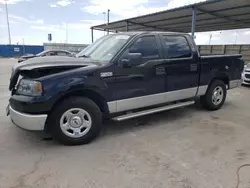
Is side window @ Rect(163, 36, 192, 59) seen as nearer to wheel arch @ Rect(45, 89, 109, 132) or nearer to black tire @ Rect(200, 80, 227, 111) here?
black tire @ Rect(200, 80, 227, 111)

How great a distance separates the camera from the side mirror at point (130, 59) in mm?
3710

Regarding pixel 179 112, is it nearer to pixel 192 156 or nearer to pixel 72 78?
pixel 192 156

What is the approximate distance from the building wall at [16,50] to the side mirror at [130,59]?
41.4m

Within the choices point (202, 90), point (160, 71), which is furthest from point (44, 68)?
point (202, 90)

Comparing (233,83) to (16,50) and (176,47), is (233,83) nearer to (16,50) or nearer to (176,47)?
(176,47)

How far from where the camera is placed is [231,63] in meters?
5.78

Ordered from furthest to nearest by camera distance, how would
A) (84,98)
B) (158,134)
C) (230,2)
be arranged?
1. (230,2)
2. (158,134)
3. (84,98)

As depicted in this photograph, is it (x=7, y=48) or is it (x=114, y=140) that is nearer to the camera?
(x=114, y=140)

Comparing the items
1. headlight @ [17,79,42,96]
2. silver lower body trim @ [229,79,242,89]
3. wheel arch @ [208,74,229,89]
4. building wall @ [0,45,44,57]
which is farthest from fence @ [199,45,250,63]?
building wall @ [0,45,44,57]

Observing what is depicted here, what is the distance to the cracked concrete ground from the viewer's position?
2609mm

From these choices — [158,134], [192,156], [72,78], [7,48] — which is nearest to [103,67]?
[72,78]

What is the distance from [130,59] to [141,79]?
1.69ft

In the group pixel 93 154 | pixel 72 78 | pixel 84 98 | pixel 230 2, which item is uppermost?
pixel 230 2

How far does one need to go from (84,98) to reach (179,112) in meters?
2.89
